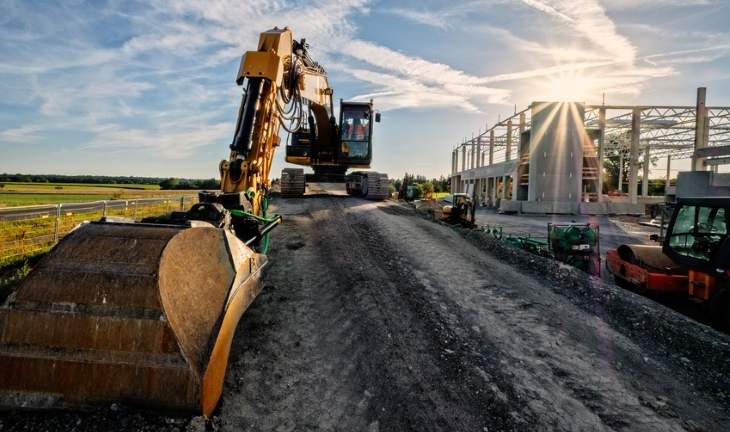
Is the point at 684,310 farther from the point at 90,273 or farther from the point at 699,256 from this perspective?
the point at 90,273

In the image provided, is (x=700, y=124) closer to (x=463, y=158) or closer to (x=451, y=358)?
(x=463, y=158)

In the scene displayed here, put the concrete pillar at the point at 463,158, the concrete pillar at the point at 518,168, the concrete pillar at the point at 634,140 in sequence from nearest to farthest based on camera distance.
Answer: the concrete pillar at the point at 634,140 < the concrete pillar at the point at 518,168 < the concrete pillar at the point at 463,158

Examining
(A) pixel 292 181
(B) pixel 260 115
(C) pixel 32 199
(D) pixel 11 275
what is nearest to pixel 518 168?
(A) pixel 292 181

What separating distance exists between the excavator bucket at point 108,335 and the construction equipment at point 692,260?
6.91 metres

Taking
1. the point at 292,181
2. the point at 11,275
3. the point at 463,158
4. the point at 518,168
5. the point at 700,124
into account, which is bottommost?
the point at 11,275

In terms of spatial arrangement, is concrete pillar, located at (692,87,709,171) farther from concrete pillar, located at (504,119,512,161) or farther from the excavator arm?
the excavator arm

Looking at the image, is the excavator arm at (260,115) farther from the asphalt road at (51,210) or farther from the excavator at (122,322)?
the asphalt road at (51,210)

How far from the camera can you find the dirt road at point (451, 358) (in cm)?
329

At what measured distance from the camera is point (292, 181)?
15781 millimetres

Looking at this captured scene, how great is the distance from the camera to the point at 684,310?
7406 mm

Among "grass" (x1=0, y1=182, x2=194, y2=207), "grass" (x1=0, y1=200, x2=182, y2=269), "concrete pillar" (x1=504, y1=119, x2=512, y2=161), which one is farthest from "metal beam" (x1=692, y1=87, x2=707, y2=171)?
"grass" (x1=0, y1=182, x2=194, y2=207)

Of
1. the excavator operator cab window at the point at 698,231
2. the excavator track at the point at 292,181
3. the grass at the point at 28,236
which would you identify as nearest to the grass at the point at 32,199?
the grass at the point at 28,236

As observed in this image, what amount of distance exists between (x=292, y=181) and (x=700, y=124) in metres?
29.2

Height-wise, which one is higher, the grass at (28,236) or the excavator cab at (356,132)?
the excavator cab at (356,132)
